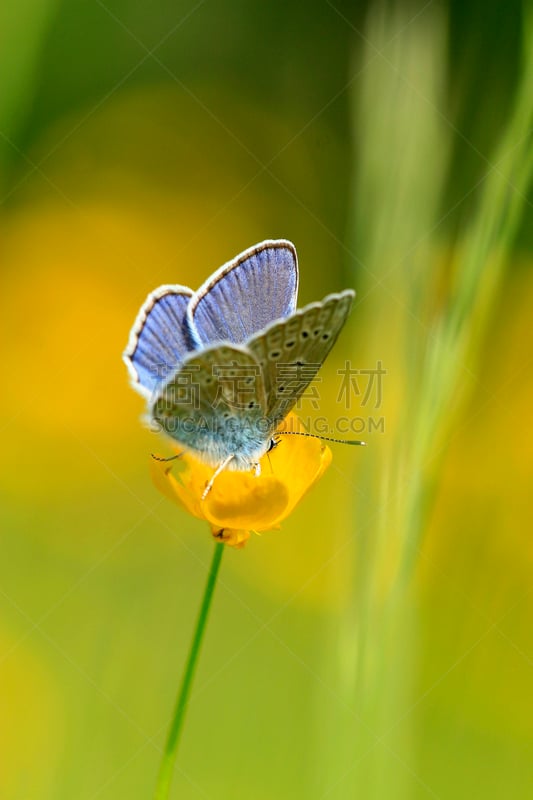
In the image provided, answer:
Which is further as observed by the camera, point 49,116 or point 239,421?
point 49,116

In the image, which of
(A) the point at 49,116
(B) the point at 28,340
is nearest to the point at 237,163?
(A) the point at 49,116

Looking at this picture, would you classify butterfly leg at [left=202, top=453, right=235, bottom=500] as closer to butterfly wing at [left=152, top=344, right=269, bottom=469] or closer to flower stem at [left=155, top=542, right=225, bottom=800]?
butterfly wing at [left=152, top=344, right=269, bottom=469]

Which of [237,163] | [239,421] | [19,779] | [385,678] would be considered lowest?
[19,779]

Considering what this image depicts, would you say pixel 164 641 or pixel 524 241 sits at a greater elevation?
pixel 524 241

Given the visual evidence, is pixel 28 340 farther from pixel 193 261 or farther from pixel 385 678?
pixel 385 678

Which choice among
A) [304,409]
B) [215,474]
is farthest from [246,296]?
[304,409]

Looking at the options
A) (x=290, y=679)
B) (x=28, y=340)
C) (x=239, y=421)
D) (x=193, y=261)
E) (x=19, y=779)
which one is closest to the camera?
(x=19, y=779)

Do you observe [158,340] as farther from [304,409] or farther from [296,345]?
[304,409]
